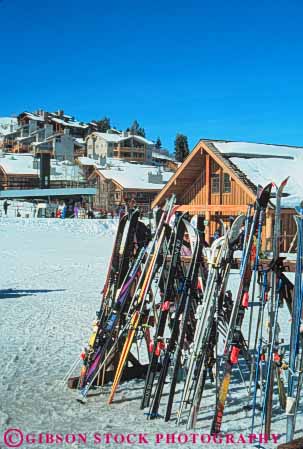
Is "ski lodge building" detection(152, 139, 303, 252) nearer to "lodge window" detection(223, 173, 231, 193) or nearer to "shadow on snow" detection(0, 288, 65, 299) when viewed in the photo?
"lodge window" detection(223, 173, 231, 193)

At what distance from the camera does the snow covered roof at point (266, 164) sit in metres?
25.8

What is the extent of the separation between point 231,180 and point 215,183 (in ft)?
4.37

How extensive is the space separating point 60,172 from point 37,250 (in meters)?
45.2

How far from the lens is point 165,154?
12081cm

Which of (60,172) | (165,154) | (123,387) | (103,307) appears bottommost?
(123,387)

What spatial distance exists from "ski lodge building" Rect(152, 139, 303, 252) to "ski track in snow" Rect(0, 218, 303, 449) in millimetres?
9902

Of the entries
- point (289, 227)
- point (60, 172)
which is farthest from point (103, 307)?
point (60, 172)

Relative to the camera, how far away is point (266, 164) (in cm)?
2812

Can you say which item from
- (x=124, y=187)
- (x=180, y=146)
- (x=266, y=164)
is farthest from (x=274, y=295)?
(x=180, y=146)

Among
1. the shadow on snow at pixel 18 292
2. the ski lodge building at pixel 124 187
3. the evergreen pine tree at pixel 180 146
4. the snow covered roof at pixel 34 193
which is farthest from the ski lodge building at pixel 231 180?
the evergreen pine tree at pixel 180 146

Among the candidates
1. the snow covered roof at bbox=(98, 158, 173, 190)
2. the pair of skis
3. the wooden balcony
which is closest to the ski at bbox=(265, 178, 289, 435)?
the pair of skis

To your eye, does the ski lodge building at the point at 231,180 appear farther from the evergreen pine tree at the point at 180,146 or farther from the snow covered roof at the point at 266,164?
the evergreen pine tree at the point at 180,146

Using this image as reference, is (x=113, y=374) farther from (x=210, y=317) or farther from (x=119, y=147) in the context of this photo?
(x=119, y=147)

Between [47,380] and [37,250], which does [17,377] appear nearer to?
[47,380]
